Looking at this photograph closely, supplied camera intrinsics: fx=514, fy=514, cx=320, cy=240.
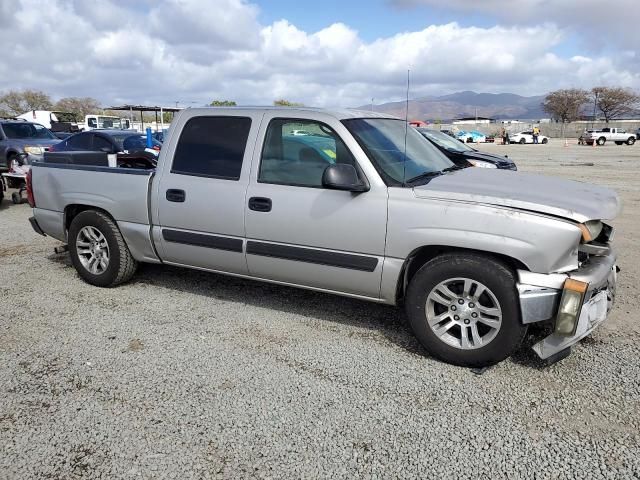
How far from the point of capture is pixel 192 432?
2.88 metres

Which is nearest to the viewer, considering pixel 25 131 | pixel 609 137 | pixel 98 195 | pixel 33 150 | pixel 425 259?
pixel 425 259

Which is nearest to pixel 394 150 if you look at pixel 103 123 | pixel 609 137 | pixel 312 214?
pixel 312 214

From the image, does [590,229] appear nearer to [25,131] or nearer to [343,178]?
[343,178]

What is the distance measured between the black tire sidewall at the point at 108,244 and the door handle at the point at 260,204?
1662mm

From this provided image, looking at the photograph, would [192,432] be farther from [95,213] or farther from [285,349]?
[95,213]

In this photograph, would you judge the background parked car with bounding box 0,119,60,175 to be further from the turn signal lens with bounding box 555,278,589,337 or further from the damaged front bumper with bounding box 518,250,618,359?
the turn signal lens with bounding box 555,278,589,337

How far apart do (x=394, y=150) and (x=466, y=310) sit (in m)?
1.43

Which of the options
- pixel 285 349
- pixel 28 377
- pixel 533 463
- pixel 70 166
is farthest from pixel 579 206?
pixel 70 166

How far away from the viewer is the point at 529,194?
139 inches

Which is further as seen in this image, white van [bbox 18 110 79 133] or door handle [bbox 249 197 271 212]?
white van [bbox 18 110 79 133]

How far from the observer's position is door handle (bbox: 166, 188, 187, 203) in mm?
4488

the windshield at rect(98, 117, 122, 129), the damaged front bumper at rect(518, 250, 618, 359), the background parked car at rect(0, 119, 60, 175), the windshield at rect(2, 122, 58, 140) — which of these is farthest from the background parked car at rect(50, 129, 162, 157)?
the windshield at rect(98, 117, 122, 129)

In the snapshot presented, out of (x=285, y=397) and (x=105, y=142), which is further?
(x=105, y=142)

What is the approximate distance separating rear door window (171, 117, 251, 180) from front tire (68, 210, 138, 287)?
101 cm
